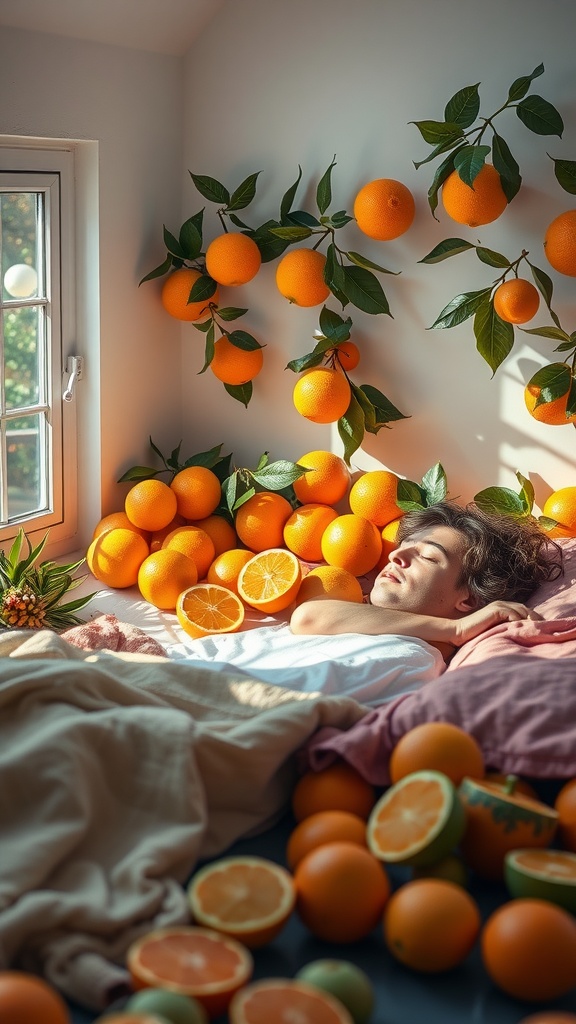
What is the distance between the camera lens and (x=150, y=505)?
2.61 meters

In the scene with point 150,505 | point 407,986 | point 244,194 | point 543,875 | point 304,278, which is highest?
point 244,194

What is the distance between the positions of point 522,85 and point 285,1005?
6.43 ft

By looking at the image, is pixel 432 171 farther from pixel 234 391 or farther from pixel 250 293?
pixel 234 391

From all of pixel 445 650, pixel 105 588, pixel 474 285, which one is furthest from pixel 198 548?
pixel 474 285

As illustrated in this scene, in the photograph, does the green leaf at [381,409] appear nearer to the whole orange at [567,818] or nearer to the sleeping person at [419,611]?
the sleeping person at [419,611]

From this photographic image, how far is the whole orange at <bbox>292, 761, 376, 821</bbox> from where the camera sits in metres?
1.32

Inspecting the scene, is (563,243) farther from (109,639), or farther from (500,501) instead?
(109,639)

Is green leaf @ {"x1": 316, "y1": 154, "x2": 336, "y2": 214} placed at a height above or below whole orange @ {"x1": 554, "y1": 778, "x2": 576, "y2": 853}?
above

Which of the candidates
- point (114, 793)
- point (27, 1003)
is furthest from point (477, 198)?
point (27, 1003)

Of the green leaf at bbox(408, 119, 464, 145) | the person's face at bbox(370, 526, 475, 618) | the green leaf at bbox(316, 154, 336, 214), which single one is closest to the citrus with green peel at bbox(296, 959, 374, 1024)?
the person's face at bbox(370, 526, 475, 618)

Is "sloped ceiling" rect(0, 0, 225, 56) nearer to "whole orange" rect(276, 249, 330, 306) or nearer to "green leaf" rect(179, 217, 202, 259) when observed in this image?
"green leaf" rect(179, 217, 202, 259)

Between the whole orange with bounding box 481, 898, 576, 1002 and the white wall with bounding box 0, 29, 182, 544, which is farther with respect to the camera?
the white wall with bounding box 0, 29, 182, 544

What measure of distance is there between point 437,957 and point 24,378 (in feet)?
6.21

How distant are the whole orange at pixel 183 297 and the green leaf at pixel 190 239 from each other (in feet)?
0.14
